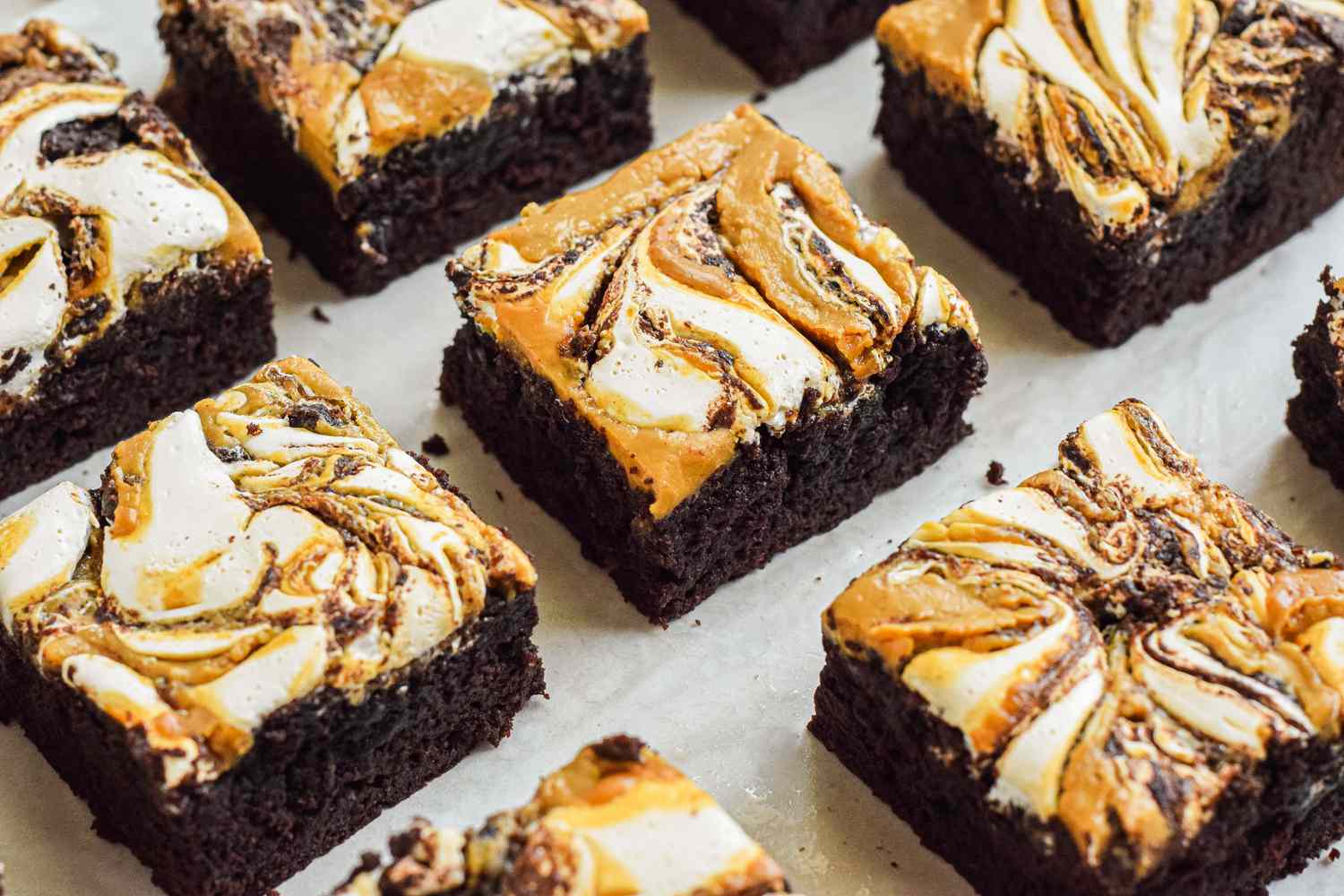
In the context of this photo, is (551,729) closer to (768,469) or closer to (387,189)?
(768,469)

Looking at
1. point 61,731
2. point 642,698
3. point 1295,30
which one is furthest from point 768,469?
point 1295,30

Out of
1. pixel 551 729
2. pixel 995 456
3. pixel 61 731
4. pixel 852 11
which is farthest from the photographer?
pixel 852 11

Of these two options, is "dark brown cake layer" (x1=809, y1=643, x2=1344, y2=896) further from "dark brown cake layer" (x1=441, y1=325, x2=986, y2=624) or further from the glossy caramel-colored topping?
the glossy caramel-colored topping

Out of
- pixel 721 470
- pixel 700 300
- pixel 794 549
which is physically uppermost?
pixel 700 300

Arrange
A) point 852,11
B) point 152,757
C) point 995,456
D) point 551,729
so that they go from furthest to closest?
point 852,11, point 995,456, point 551,729, point 152,757

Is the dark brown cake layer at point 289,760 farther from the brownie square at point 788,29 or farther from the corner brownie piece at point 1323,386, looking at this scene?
the brownie square at point 788,29

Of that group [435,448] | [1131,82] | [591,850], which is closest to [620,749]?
[591,850]

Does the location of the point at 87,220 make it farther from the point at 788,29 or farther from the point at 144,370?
the point at 788,29
